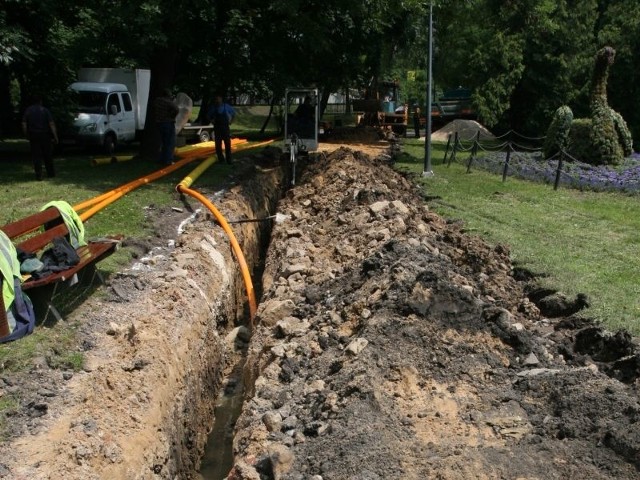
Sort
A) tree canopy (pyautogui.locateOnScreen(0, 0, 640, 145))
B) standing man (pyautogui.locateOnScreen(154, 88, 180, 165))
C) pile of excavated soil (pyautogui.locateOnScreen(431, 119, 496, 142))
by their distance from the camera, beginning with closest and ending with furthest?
1. standing man (pyautogui.locateOnScreen(154, 88, 180, 165))
2. tree canopy (pyautogui.locateOnScreen(0, 0, 640, 145))
3. pile of excavated soil (pyautogui.locateOnScreen(431, 119, 496, 142))

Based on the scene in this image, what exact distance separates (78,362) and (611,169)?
15.7 meters

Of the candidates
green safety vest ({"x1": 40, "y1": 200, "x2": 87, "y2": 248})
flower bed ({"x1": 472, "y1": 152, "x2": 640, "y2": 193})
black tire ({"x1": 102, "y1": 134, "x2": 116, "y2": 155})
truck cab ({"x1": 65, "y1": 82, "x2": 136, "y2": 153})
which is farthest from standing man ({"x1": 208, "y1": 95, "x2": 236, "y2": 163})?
green safety vest ({"x1": 40, "y1": 200, "x2": 87, "y2": 248})

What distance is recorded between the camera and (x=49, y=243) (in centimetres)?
830

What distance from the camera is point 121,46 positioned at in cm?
1922

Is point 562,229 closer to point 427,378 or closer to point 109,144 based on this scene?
point 427,378

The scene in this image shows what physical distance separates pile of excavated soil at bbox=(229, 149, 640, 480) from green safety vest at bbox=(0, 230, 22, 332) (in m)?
2.26

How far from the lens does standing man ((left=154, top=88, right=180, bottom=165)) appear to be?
1711 centimetres

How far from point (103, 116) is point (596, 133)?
46.0 feet

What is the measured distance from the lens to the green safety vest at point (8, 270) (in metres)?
6.43

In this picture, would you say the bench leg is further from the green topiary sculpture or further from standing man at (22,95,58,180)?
the green topiary sculpture

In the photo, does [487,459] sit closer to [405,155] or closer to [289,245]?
[289,245]

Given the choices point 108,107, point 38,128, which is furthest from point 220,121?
point 108,107

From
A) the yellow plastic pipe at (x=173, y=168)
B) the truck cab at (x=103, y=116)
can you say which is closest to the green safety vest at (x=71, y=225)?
the yellow plastic pipe at (x=173, y=168)

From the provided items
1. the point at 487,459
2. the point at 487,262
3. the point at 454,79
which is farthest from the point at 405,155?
the point at 487,459
